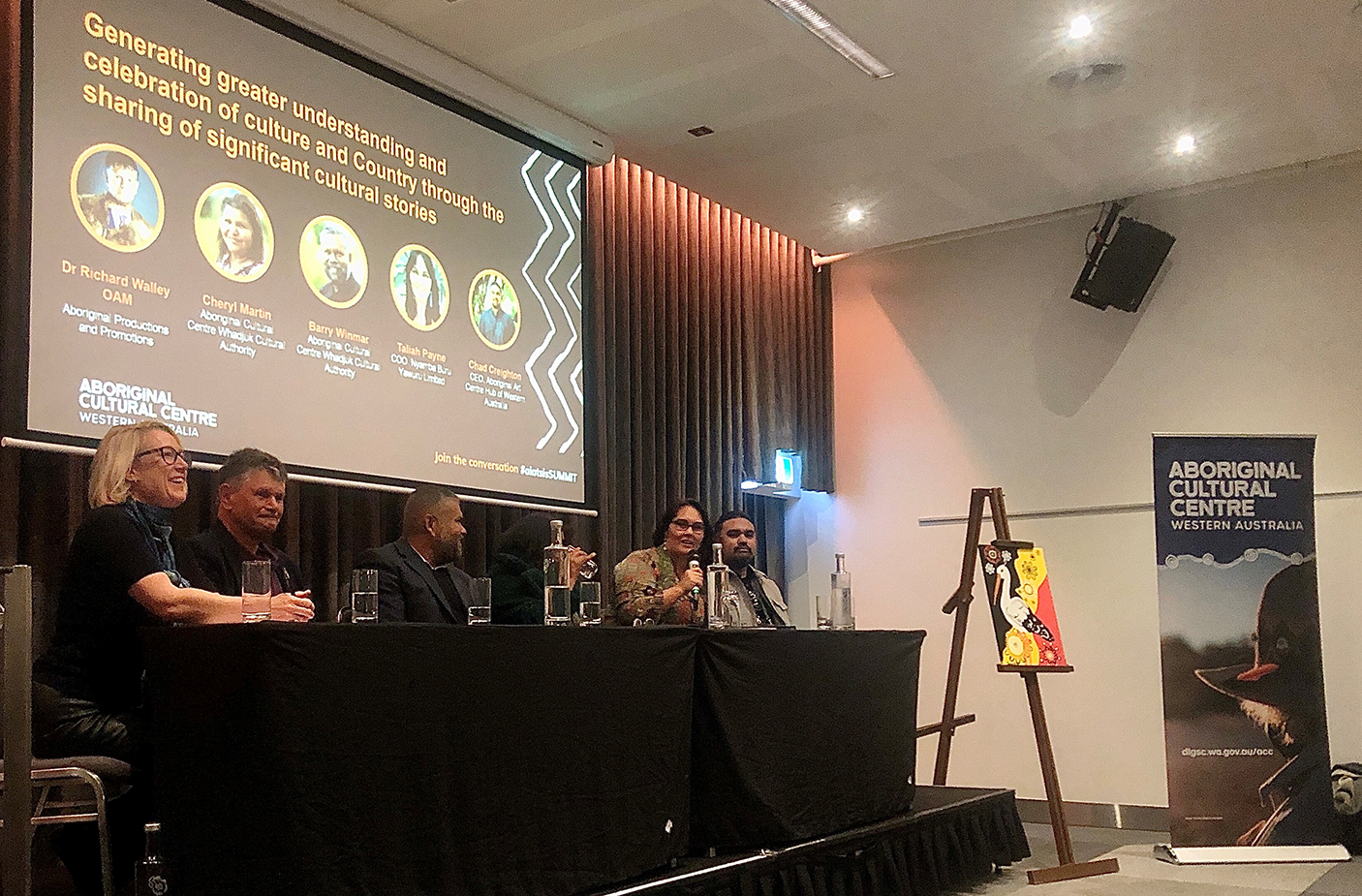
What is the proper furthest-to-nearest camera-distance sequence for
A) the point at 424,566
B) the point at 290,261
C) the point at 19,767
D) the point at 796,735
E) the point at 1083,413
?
the point at 1083,413 < the point at 290,261 < the point at 424,566 < the point at 796,735 < the point at 19,767

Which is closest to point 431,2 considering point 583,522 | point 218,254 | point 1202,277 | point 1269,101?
point 218,254

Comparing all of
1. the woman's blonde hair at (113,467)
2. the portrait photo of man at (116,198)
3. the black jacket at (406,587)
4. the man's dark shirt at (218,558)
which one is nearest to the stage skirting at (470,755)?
the woman's blonde hair at (113,467)

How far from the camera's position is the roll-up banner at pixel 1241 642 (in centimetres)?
475

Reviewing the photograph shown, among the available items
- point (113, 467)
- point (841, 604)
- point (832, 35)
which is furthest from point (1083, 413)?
point (113, 467)

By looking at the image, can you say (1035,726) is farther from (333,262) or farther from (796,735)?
(333,262)

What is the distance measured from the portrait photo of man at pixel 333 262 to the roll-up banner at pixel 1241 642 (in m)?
3.24

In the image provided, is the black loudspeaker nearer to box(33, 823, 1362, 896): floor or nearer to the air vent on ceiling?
the air vent on ceiling

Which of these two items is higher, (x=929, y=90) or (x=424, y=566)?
(x=929, y=90)

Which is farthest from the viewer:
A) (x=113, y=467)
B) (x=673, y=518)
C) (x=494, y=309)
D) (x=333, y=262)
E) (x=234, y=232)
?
(x=494, y=309)

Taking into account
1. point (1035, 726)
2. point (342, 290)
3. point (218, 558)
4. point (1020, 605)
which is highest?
point (342, 290)

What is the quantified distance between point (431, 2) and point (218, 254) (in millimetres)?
1147

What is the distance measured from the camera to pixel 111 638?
2.63 metres

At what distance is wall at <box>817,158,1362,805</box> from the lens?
5.74 metres

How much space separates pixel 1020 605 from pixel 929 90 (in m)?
2.07
